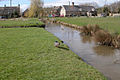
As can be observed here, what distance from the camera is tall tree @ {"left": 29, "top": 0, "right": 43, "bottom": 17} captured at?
6844 centimetres

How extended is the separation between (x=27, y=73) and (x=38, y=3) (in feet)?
213

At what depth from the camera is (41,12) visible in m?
71.6

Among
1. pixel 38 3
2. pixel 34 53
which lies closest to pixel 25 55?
pixel 34 53

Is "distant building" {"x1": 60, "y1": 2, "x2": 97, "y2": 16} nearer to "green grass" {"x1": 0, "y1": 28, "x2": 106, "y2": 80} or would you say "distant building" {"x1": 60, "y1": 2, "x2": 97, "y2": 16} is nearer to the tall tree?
the tall tree

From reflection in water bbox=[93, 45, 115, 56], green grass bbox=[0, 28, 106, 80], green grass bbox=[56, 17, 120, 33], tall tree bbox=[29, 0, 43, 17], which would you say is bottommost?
reflection in water bbox=[93, 45, 115, 56]

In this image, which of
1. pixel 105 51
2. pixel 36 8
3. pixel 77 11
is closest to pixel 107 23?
pixel 105 51

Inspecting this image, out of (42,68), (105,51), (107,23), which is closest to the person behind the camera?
(42,68)

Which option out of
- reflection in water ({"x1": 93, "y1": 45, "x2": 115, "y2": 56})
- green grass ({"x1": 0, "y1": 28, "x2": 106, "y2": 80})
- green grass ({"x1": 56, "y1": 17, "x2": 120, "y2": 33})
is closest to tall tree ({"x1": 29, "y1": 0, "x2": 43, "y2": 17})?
green grass ({"x1": 56, "y1": 17, "x2": 120, "y2": 33})

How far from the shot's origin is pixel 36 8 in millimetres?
68625

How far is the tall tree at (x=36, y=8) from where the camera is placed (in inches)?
2694

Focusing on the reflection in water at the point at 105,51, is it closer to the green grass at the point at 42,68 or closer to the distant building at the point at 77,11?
the green grass at the point at 42,68

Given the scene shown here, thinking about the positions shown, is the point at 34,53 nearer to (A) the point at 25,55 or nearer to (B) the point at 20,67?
(A) the point at 25,55

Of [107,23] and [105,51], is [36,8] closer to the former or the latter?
[107,23]

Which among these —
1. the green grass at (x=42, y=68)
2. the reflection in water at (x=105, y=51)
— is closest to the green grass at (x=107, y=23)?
the reflection in water at (x=105, y=51)
